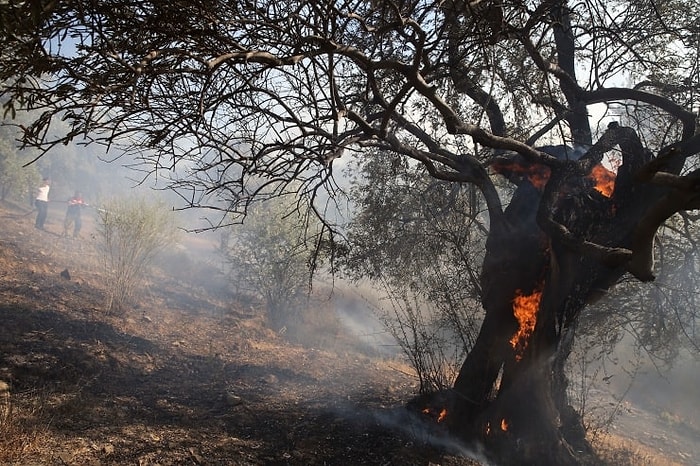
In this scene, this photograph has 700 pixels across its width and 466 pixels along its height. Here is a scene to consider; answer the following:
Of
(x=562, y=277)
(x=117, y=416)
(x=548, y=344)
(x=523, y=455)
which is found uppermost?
(x=562, y=277)

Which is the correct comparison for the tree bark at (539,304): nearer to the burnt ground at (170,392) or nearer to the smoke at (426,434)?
the smoke at (426,434)

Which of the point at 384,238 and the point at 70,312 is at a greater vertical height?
the point at 384,238

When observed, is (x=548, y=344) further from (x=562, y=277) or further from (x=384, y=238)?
(x=384, y=238)

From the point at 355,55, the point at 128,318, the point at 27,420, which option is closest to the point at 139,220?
the point at 128,318

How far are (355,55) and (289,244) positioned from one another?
12746 millimetres

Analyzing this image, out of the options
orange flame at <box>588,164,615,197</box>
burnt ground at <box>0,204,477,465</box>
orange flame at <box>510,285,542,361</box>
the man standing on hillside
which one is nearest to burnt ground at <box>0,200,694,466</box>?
burnt ground at <box>0,204,477,465</box>

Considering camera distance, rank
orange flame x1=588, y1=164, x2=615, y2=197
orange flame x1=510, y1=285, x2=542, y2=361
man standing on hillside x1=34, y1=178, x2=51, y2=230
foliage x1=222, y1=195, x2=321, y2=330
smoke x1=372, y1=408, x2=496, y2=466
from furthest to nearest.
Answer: man standing on hillside x1=34, y1=178, x2=51, y2=230 < foliage x1=222, y1=195, x2=321, y2=330 < orange flame x1=588, y1=164, x2=615, y2=197 < orange flame x1=510, y1=285, x2=542, y2=361 < smoke x1=372, y1=408, x2=496, y2=466

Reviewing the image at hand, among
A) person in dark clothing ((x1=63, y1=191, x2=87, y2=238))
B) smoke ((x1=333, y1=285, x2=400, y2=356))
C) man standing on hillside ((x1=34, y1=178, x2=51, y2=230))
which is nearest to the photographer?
man standing on hillside ((x1=34, y1=178, x2=51, y2=230))

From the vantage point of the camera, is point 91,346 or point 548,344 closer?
point 548,344

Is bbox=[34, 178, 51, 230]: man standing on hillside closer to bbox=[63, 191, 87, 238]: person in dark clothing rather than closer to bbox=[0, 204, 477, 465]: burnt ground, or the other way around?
bbox=[63, 191, 87, 238]: person in dark clothing

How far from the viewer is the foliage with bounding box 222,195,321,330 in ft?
47.3

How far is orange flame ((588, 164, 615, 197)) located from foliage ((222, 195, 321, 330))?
30.2 ft

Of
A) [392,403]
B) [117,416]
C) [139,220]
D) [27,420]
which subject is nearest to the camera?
[27,420]

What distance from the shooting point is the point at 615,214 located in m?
5.04
